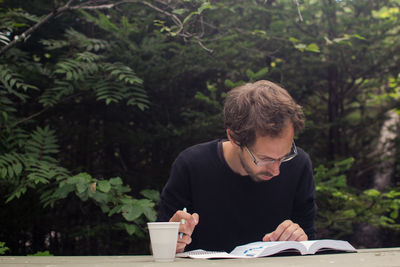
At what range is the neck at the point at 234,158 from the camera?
220 centimetres

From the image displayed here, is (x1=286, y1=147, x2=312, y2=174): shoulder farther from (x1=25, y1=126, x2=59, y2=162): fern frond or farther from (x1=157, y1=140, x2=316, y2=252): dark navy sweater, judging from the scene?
(x1=25, y1=126, x2=59, y2=162): fern frond

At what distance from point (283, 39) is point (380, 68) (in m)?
1.07

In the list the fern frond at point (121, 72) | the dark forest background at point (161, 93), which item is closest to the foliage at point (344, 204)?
the dark forest background at point (161, 93)

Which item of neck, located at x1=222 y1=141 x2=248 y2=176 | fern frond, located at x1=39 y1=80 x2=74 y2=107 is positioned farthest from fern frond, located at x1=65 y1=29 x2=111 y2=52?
neck, located at x1=222 y1=141 x2=248 y2=176

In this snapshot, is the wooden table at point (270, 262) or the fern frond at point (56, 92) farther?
the fern frond at point (56, 92)

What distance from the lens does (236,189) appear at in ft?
7.24

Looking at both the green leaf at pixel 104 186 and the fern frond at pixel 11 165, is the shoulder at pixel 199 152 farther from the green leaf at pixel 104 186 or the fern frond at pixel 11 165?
the fern frond at pixel 11 165

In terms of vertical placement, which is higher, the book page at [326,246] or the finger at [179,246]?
the book page at [326,246]

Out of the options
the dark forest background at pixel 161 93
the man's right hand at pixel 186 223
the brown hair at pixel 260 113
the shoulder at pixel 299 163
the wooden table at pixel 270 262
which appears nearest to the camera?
the wooden table at pixel 270 262

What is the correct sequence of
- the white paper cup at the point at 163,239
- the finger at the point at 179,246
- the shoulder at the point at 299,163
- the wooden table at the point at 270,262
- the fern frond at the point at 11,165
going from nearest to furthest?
the wooden table at the point at 270,262
the white paper cup at the point at 163,239
the finger at the point at 179,246
the shoulder at the point at 299,163
the fern frond at the point at 11,165

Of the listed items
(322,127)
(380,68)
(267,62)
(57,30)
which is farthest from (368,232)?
(57,30)

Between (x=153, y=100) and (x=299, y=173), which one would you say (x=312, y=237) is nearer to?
(x=299, y=173)

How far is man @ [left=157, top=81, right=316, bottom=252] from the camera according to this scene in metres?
2.05

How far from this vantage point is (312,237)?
2.18 m
